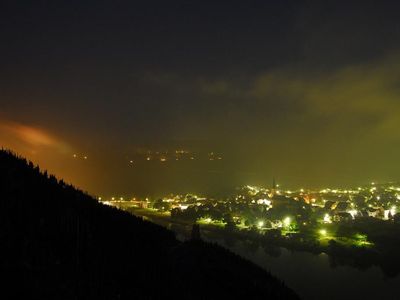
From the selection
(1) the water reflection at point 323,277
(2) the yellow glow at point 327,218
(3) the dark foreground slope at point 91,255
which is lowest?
(1) the water reflection at point 323,277

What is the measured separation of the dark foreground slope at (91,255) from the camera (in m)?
10.2

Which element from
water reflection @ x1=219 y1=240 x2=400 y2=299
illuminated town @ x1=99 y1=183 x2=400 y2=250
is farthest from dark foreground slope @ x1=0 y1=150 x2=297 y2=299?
illuminated town @ x1=99 y1=183 x2=400 y2=250

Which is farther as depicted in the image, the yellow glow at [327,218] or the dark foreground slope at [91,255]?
the yellow glow at [327,218]

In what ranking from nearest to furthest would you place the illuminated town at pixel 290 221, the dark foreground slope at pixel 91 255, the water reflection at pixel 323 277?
the dark foreground slope at pixel 91 255
the water reflection at pixel 323 277
the illuminated town at pixel 290 221

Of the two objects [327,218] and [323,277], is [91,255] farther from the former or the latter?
[327,218]

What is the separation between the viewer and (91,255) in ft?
42.0

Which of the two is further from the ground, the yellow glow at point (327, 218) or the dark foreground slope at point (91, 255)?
the yellow glow at point (327, 218)

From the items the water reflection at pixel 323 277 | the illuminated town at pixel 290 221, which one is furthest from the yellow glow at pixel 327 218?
the water reflection at pixel 323 277

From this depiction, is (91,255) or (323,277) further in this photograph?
(323,277)

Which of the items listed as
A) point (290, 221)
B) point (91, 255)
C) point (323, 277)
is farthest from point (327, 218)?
point (91, 255)

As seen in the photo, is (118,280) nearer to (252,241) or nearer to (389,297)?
(389,297)

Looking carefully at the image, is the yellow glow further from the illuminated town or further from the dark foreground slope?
the dark foreground slope

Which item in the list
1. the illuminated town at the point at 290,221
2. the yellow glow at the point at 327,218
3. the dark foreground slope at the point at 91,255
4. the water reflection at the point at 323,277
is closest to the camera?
the dark foreground slope at the point at 91,255

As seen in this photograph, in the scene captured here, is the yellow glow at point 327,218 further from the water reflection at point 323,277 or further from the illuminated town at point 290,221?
the water reflection at point 323,277
